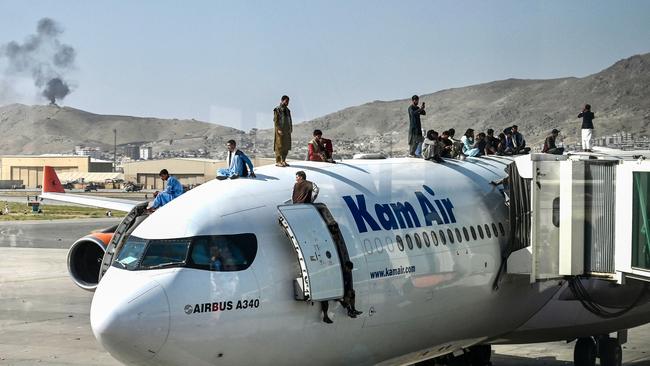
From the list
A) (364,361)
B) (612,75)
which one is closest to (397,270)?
(364,361)

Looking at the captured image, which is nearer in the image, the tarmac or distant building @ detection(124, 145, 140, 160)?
the tarmac

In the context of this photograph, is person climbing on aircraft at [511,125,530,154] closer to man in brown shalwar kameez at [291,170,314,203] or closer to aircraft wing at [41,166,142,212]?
aircraft wing at [41,166,142,212]

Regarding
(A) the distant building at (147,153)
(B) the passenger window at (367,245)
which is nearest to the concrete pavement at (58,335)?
(B) the passenger window at (367,245)

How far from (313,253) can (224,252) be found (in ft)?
4.28

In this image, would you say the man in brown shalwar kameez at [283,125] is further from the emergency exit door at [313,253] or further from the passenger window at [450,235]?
the passenger window at [450,235]

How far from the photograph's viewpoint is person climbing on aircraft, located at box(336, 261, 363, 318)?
46.9 feet

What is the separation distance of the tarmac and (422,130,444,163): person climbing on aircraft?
6.43 meters

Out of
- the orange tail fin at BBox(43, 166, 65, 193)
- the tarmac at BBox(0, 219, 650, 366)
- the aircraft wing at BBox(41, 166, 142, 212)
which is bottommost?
the tarmac at BBox(0, 219, 650, 366)

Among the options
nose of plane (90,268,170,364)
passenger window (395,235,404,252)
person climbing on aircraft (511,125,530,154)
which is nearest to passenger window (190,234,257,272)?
nose of plane (90,268,170,364)

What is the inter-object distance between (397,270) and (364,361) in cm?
155

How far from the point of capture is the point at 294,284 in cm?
1380

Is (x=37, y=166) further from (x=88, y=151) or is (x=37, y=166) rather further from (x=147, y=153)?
(x=88, y=151)

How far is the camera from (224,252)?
535 inches

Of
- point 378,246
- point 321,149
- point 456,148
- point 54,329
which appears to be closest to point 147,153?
point 54,329
